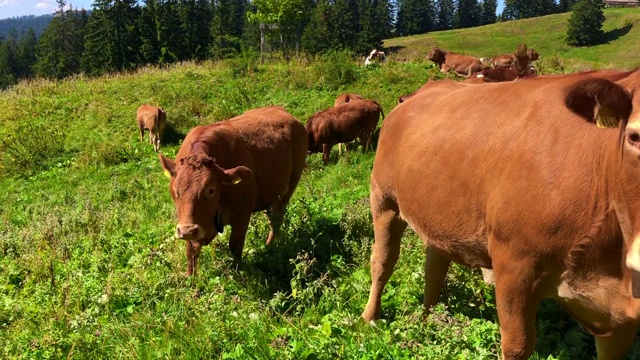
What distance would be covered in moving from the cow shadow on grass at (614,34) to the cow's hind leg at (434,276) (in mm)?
69627

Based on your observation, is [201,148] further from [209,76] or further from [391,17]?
[391,17]

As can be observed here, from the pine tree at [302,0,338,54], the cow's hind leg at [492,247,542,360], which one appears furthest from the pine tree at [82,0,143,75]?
the cow's hind leg at [492,247,542,360]

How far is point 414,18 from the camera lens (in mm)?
118125

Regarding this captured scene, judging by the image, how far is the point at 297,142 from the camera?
795cm

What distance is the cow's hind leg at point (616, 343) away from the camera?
104 inches

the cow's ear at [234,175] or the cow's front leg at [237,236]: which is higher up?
the cow's ear at [234,175]

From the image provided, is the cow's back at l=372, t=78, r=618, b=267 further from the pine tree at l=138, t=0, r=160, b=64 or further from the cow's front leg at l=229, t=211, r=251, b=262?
the pine tree at l=138, t=0, r=160, b=64

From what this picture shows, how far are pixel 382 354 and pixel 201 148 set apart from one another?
323cm

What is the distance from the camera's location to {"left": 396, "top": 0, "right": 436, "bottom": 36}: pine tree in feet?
382

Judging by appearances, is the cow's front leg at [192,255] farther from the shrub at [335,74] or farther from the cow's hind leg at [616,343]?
the shrub at [335,74]

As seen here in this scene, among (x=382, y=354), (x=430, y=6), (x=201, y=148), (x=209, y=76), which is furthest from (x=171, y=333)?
(x=430, y=6)

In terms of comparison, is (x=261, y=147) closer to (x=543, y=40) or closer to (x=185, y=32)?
(x=543, y=40)

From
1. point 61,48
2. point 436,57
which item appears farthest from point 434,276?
point 61,48

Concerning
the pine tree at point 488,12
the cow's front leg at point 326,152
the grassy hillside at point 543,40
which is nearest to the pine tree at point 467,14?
the pine tree at point 488,12
